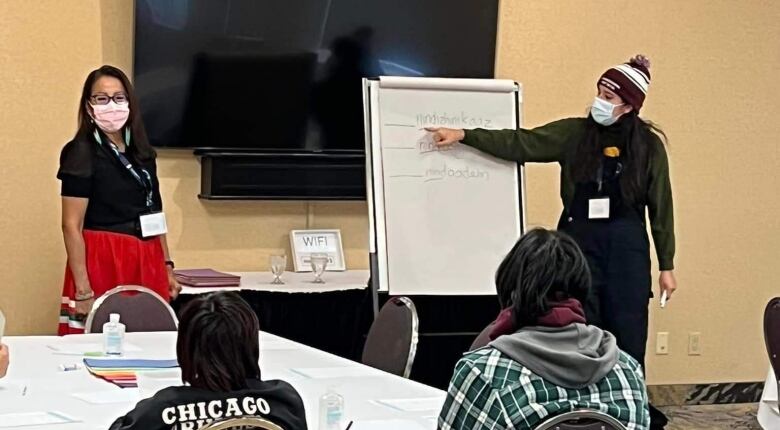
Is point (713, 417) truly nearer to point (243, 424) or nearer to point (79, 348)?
point (79, 348)

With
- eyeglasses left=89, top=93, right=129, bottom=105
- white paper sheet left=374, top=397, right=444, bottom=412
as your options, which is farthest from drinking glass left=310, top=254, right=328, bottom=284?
white paper sheet left=374, top=397, right=444, bottom=412

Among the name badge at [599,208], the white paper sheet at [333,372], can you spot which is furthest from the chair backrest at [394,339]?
the name badge at [599,208]

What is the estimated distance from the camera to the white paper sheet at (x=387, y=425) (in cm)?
259

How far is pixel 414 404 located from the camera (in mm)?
2875

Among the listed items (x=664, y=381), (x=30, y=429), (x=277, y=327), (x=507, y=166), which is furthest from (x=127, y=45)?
(x=664, y=381)

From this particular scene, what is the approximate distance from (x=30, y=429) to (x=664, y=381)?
14.7ft

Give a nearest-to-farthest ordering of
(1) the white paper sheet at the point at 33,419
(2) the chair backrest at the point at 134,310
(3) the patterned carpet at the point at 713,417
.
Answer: (1) the white paper sheet at the point at 33,419 → (2) the chair backrest at the point at 134,310 → (3) the patterned carpet at the point at 713,417

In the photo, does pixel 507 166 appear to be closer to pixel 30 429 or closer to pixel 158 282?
pixel 158 282

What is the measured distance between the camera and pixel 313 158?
17.8 feet

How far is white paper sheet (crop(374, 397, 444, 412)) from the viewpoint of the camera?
282 cm

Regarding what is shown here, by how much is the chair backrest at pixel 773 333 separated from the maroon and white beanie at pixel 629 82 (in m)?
1.07

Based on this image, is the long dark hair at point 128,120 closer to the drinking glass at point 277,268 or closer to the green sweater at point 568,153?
the drinking glass at point 277,268

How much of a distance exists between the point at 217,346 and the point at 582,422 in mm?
765

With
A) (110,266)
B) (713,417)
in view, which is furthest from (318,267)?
(713,417)
